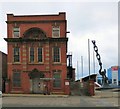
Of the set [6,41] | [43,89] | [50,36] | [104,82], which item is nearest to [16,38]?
[6,41]

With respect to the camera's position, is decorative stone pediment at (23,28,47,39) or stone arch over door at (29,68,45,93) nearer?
stone arch over door at (29,68,45,93)

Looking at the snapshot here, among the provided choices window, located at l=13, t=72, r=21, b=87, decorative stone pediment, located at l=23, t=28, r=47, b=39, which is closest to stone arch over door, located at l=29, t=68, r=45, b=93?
window, located at l=13, t=72, r=21, b=87

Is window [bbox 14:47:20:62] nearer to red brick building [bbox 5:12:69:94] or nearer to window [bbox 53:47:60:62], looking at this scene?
red brick building [bbox 5:12:69:94]

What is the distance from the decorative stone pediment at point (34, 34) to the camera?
50578 mm

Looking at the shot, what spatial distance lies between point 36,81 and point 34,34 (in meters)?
6.88

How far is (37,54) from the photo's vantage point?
50.4 meters

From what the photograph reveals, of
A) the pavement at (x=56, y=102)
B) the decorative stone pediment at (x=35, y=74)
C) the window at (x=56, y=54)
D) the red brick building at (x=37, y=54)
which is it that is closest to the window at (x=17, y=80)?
the red brick building at (x=37, y=54)

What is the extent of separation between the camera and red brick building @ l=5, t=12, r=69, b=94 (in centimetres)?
4994

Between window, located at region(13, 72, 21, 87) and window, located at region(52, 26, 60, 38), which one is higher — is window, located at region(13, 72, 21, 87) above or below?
below

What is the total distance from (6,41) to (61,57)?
8.44 metres

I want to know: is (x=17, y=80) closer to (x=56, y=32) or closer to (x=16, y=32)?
(x=16, y=32)

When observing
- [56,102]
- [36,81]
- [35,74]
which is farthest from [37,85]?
[56,102]

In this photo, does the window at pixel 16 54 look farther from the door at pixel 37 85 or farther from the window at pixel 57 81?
the window at pixel 57 81

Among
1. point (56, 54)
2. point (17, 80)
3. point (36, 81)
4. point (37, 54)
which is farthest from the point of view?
point (56, 54)
